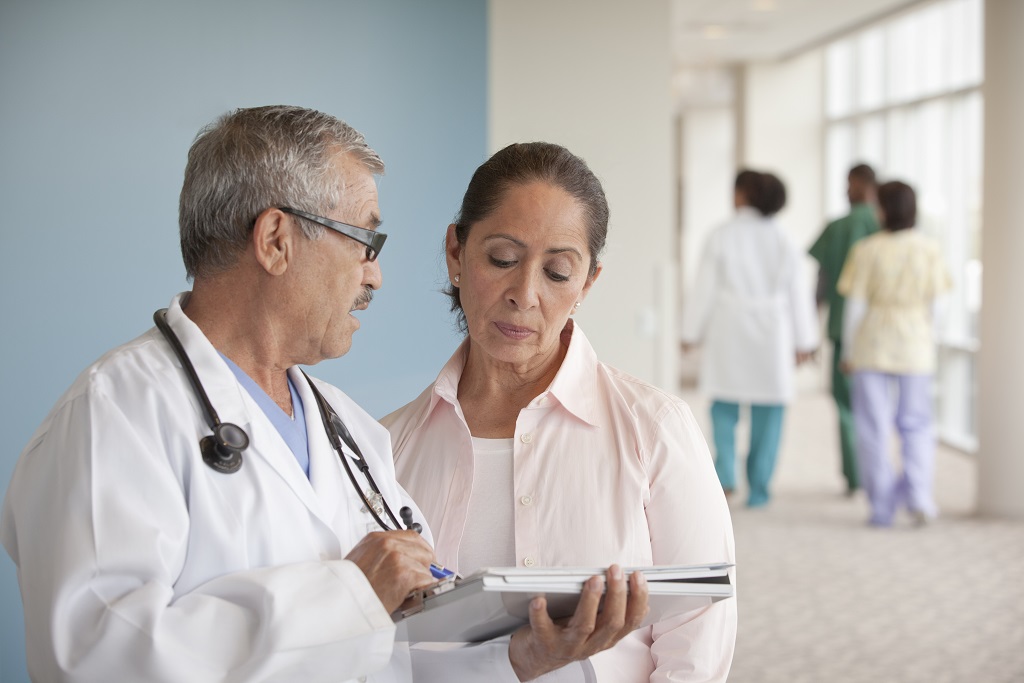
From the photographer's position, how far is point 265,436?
4.79 feet

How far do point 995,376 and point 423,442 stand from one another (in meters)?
5.20

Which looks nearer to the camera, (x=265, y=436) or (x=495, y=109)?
(x=265, y=436)

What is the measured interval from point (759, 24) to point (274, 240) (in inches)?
356

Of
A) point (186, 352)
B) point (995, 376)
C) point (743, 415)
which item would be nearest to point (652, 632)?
point (186, 352)

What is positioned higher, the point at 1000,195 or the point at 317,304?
the point at 1000,195

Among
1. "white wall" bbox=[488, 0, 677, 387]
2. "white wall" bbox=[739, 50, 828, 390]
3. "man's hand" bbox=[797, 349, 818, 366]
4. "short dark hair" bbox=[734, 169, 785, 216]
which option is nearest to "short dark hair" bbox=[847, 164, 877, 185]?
"short dark hair" bbox=[734, 169, 785, 216]

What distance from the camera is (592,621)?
1.38 meters

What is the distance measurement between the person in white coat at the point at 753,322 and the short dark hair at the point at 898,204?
27.9 inches

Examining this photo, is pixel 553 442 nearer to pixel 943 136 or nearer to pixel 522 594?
pixel 522 594

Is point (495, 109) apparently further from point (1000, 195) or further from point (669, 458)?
point (1000, 195)

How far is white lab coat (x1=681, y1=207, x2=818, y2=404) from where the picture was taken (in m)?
6.69

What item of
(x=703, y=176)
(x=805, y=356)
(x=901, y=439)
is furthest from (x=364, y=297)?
(x=703, y=176)

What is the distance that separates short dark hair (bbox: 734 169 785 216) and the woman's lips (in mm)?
5054

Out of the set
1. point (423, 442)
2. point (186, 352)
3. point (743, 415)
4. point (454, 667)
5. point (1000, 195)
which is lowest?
point (743, 415)
